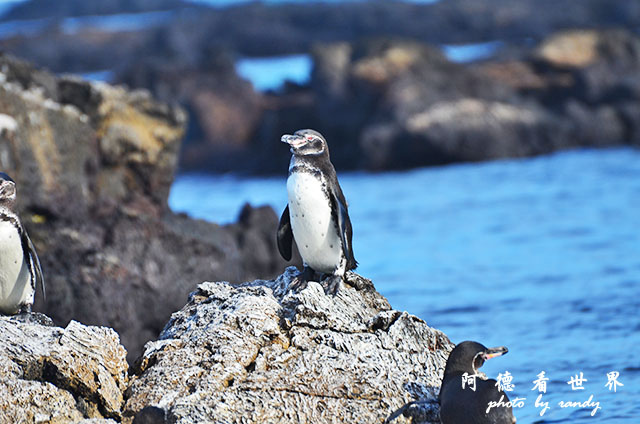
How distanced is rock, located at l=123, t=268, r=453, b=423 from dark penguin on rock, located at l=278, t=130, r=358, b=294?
0.79 feet

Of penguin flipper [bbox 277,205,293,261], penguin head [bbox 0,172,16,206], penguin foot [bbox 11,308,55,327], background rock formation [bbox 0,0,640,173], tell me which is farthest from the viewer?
background rock formation [bbox 0,0,640,173]

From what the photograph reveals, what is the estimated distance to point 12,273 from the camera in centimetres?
562

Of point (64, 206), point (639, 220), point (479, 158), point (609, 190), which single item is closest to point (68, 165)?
point (64, 206)

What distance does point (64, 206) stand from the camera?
32.0 ft

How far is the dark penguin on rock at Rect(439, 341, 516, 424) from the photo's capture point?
4.37 m

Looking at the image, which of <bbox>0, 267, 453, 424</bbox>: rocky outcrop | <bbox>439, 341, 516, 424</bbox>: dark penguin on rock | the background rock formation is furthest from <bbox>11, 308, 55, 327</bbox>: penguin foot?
the background rock formation

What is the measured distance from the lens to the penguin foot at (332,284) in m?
5.11

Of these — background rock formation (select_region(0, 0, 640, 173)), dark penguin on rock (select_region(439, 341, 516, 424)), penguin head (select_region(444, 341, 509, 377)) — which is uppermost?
background rock formation (select_region(0, 0, 640, 173))

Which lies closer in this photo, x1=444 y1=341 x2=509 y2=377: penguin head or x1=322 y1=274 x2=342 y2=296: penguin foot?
x1=444 y1=341 x2=509 y2=377: penguin head

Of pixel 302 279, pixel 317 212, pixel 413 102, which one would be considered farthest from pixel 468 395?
pixel 413 102

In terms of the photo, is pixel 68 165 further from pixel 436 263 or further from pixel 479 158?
pixel 479 158

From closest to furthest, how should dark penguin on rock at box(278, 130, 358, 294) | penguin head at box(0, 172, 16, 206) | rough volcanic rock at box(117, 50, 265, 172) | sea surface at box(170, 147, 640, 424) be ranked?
dark penguin on rock at box(278, 130, 358, 294) → penguin head at box(0, 172, 16, 206) → sea surface at box(170, 147, 640, 424) → rough volcanic rock at box(117, 50, 265, 172)

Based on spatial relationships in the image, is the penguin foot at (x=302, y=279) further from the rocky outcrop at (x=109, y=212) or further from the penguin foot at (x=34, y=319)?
the rocky outcrop at (x=109, y=212)

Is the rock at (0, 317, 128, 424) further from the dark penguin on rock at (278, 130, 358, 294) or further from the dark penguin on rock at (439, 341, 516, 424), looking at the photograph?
the dark penguin on rock at (439, 341, 516, 424)
